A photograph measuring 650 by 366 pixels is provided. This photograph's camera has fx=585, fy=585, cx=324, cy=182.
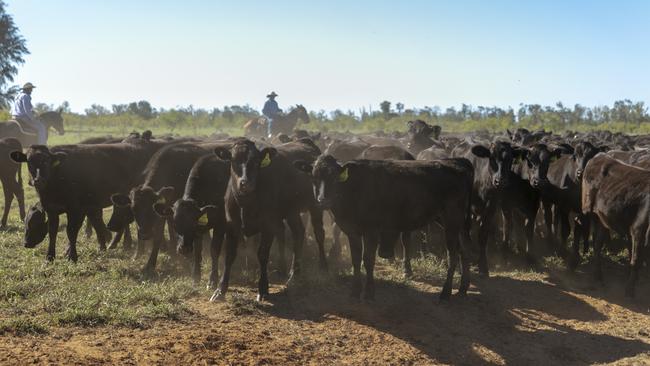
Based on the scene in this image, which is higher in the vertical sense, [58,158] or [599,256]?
[58,158]

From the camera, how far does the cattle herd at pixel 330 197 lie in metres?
7.75

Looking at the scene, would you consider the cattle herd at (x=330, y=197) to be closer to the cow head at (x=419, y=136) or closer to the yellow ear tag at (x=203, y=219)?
the yellow ear tag at (x=203, y=219)

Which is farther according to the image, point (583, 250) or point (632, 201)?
point (583, 250)

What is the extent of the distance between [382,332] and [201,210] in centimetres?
282

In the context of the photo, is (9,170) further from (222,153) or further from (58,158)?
(222,153)

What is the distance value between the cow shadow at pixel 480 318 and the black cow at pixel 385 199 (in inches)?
15.1

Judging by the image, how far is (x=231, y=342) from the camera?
6.07m

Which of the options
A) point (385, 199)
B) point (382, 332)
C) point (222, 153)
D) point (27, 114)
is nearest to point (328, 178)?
point (385, 199)

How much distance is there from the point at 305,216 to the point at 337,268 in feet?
10.6

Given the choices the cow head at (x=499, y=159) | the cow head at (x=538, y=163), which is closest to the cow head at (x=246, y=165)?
the cow head at (x=499, y=159)

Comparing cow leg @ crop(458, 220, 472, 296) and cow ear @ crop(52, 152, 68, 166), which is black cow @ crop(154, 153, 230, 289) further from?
cow leg @ crop(458, 220, 472, 296)

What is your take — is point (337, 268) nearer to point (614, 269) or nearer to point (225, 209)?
point (225, 209)

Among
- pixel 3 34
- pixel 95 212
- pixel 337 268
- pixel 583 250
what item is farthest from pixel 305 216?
pixel 3 34

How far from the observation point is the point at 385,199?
7.77m
